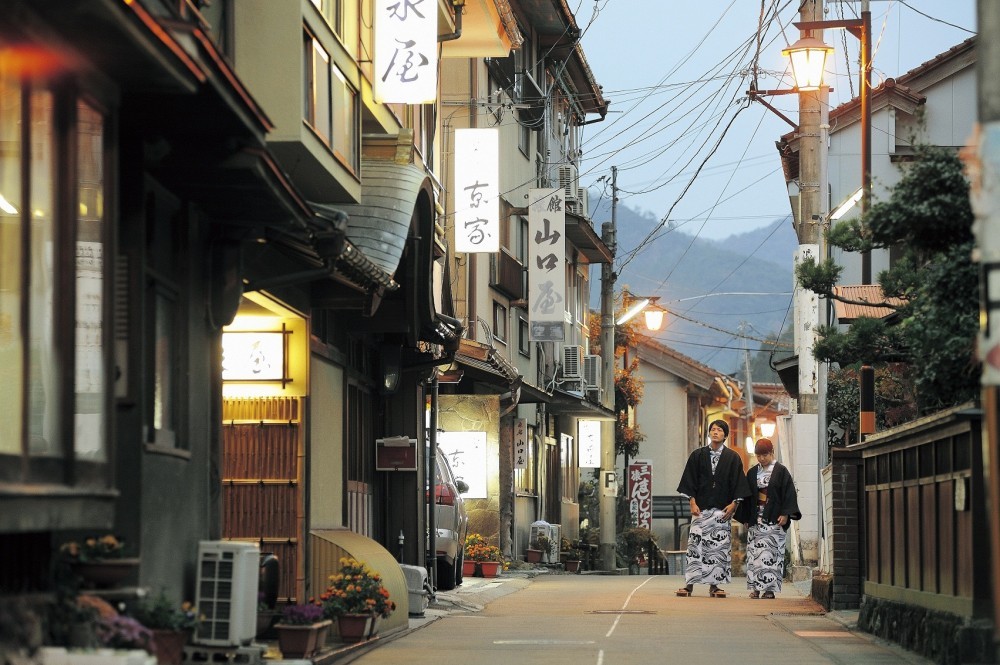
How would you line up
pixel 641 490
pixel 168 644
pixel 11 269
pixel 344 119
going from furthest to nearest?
pixel 641 490, pixel 344 119, pixel 168 644, pixel 11 269

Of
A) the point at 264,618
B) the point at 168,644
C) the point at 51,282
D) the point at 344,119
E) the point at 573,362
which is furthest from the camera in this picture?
the point at 573,362

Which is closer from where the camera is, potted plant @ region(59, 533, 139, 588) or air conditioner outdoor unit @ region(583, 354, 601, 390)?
potted plant @ region(59, 533, 139, 588)

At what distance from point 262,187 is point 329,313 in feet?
23.3

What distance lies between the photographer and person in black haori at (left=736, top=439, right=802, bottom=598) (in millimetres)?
22609

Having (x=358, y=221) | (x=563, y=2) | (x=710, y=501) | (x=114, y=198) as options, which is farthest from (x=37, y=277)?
(x=563, y=2)

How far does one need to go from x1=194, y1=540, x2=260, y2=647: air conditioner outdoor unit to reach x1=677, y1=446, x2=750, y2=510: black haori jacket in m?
11.6

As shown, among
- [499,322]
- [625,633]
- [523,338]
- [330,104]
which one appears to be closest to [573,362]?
[523,338]

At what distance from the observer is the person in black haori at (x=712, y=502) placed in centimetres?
2278

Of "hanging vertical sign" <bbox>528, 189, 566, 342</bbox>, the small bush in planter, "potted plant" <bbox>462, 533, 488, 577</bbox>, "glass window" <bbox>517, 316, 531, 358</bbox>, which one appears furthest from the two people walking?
"glass window" <bbox>517, 316, 531, 358</bbox>

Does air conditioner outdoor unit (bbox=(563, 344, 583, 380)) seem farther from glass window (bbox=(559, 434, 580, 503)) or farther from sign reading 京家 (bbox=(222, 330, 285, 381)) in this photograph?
sign reading 京家 (bbox=(222, 330, 285, 381))

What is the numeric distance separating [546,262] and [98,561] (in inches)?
1041

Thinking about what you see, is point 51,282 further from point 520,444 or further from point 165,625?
point 520,444

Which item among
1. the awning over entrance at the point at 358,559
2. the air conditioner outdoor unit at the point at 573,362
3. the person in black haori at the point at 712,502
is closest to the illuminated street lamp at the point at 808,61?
the person in black haori at the point at 712,502

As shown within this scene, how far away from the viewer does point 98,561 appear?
895cm
